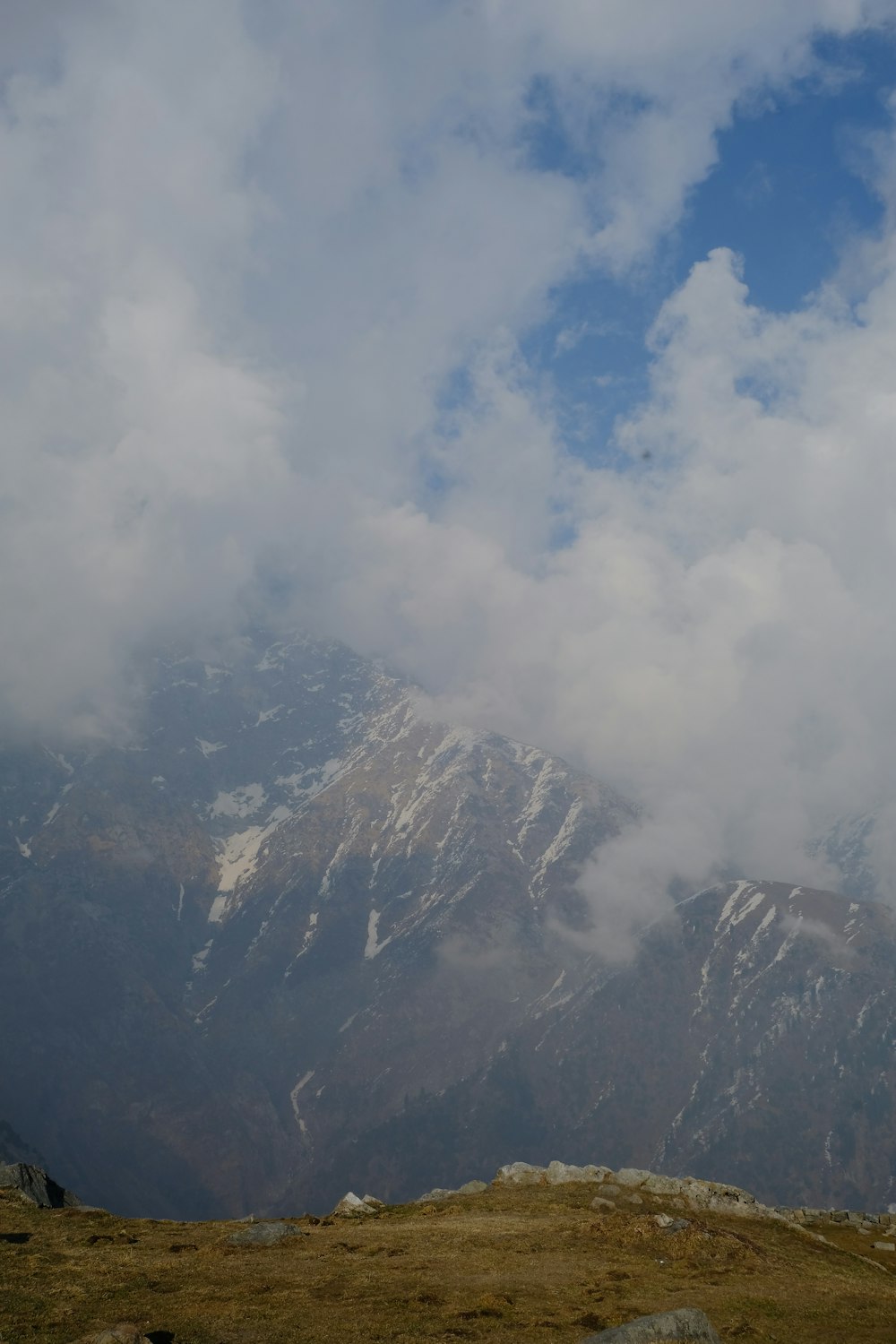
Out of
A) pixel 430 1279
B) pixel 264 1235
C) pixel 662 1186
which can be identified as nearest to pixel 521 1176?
pixel 662 1186

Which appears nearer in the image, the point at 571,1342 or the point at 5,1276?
the point at 571,1342

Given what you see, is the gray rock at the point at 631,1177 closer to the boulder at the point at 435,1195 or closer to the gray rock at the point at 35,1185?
the boulder at the point at 435,1195

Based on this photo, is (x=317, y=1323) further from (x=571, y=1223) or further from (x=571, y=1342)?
(x=571, y=1223)

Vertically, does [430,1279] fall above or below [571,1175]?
below

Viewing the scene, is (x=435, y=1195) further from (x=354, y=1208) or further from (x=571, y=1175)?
(x=354, y=1208)

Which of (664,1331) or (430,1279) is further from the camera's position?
(430,1279)

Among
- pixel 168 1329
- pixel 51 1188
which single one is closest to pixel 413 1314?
pixel 168 1329
